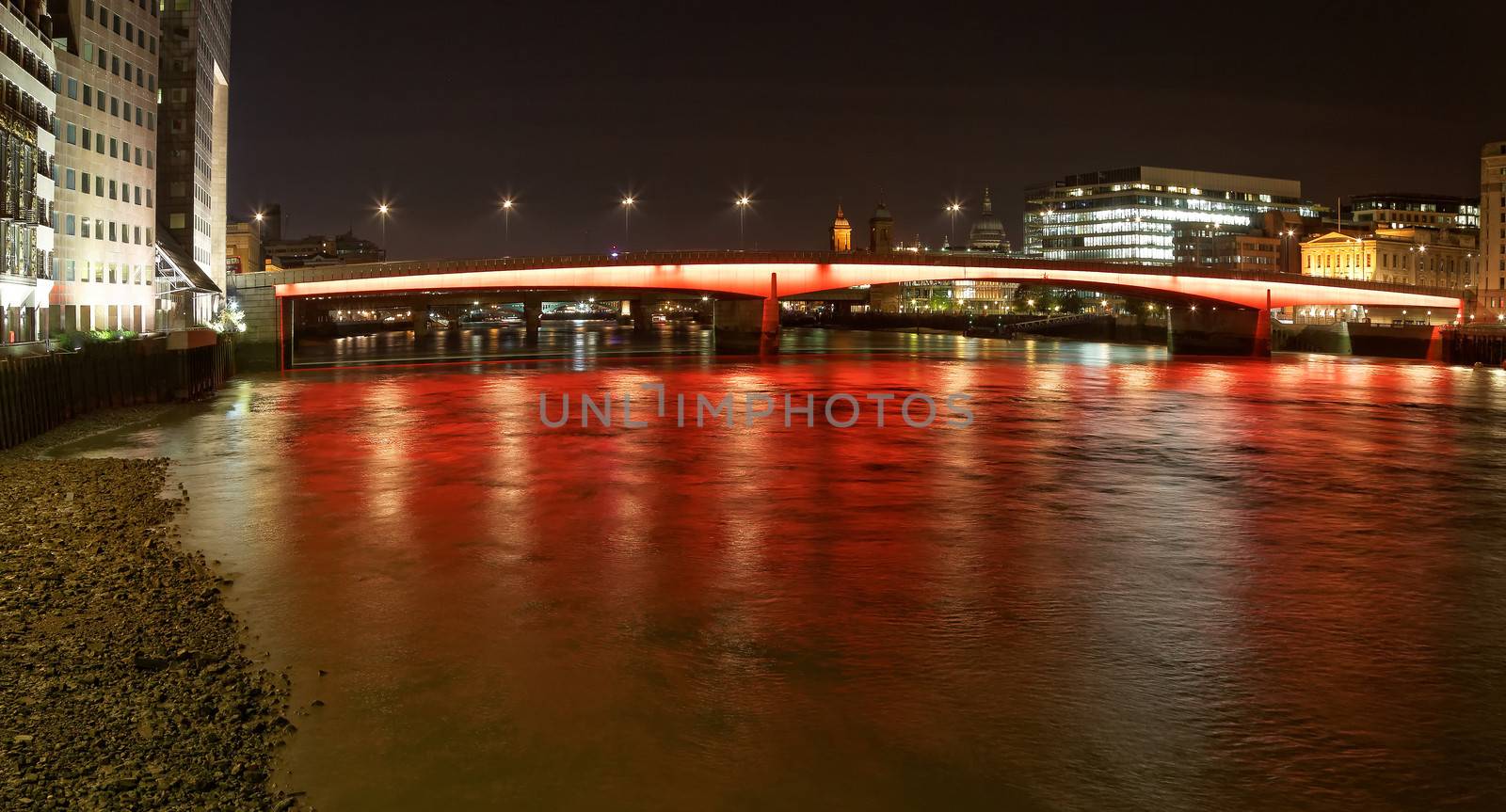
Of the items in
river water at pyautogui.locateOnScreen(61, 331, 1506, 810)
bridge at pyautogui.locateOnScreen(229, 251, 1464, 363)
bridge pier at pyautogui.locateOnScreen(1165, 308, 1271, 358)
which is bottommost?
river water at pyautogui.locateOnScreen(61, 331, 1506, 810)

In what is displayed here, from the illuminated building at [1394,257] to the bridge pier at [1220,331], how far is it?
5576 centimetres

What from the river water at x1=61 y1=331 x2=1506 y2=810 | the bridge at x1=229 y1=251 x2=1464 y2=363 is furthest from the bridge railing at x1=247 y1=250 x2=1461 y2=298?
the river water at x1=61 y1=331 x2=1506 y2=810

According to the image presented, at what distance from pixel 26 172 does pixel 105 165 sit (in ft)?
57.4

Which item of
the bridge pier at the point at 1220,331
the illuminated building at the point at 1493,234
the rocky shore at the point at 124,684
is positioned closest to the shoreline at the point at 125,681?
the rocky shore at the point at 124,684

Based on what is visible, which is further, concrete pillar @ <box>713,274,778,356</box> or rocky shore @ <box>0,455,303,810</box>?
concrete pillar @ <box>713,274,778,356</box>

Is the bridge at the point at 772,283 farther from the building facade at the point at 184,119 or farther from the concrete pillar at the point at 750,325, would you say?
the building facade at the point at 184,119

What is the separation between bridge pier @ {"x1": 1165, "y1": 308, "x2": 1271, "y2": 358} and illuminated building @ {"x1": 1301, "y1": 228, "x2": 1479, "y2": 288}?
55757 millimetres

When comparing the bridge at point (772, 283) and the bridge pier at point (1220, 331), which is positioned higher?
the bridge at point (772, 283)

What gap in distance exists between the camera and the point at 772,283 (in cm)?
8600

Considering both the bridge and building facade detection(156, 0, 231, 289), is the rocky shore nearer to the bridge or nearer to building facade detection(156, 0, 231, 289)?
the bridge

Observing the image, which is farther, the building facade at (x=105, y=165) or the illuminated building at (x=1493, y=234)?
the illuminated building at (x=1493, y=234)

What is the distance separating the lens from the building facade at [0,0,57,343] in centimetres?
4756

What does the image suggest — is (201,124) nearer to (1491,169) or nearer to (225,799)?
(225,799)

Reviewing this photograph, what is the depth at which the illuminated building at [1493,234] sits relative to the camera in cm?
14862
